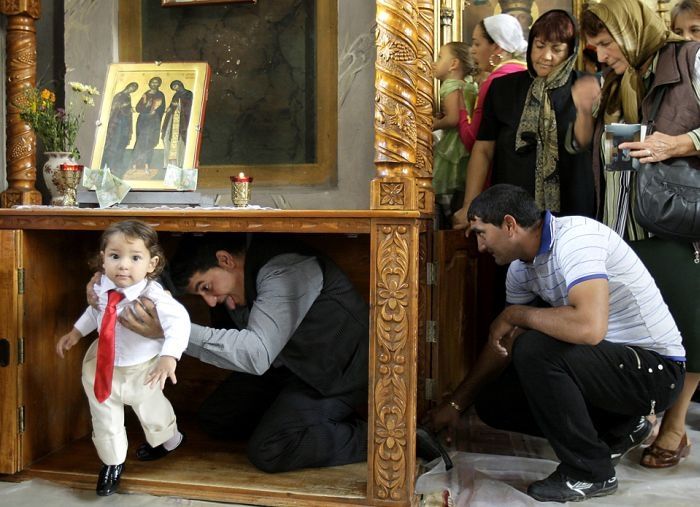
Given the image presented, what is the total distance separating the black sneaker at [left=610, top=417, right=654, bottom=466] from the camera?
2.61 m

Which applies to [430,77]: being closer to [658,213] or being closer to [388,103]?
[388,103]

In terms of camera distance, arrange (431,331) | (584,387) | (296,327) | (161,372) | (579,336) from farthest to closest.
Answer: (431,331)
(296,327)
(584,387)
(579,336)
(161,372)

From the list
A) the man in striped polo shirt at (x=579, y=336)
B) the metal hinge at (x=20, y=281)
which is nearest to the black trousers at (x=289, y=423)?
the man in striped polo shirt at (x=579, y=336)

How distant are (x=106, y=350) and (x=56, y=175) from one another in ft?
Result: 2.74

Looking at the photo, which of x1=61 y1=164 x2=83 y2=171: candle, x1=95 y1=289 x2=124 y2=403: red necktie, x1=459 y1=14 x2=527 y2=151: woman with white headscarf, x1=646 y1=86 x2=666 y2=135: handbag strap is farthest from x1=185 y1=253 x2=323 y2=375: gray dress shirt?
x1=459 y1=14 x2=527 y2=151: woman with white headscarf

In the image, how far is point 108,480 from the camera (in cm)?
238

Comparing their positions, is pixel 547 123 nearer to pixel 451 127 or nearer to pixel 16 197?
pixel 451 127

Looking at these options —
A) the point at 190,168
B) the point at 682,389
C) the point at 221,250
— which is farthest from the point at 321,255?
the point at 682,389

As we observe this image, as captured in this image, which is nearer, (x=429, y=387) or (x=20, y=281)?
(x=20, y=281)

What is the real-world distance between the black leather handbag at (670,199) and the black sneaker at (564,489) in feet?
3.04

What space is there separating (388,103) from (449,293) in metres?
1.06

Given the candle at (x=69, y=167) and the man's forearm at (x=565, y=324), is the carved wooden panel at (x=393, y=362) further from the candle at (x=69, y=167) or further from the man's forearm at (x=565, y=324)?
the candle at (x=69, y=167)

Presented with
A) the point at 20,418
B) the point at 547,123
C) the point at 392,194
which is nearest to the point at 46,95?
the point at 20,418

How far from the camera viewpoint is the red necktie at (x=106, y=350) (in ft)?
7.48
